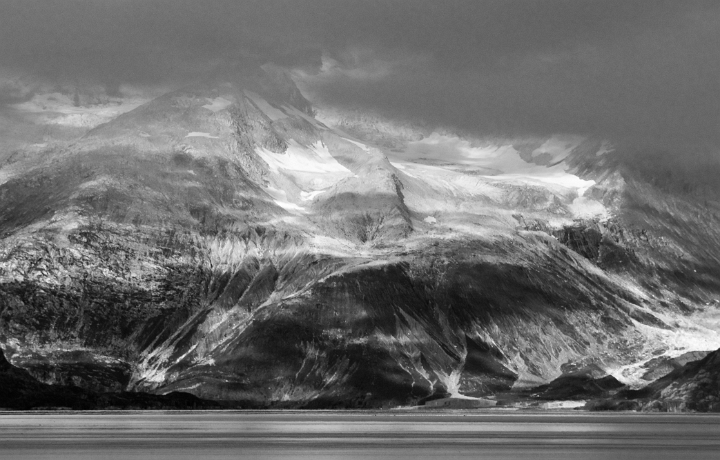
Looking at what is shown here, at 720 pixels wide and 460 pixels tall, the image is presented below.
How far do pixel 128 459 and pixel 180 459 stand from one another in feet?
26.2

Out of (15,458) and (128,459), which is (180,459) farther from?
(15,458)

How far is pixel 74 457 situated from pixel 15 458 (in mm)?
8905

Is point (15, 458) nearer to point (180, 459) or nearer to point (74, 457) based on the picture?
point (74, 457)

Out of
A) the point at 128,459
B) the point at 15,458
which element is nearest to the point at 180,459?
the point at 128,459

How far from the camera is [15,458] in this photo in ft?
644

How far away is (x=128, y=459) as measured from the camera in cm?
19925

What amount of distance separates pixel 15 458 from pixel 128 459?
16.9 meters

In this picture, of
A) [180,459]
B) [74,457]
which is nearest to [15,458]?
[74,457]

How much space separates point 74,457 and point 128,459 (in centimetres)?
846

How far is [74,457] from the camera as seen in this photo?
200 metres
